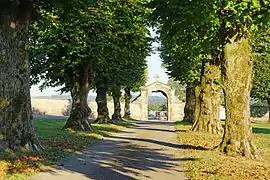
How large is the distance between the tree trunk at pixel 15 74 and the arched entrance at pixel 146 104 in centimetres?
5779

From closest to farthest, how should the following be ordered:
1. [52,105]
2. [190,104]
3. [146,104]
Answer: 1. [190,104]
2. [52,105]
3. [146,104]

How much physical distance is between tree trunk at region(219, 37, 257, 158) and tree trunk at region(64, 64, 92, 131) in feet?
41.0

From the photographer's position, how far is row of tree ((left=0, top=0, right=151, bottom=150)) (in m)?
11.8

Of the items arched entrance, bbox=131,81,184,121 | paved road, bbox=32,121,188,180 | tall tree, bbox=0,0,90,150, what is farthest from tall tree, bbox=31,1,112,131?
arched entrance, bbox=131,81,184,121

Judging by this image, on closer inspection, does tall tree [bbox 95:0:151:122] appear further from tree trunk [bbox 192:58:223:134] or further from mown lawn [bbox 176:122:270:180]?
mown lawn [bbox 176:122:270:180]

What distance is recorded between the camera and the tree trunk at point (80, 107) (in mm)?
23281

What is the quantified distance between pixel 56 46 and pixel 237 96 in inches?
470

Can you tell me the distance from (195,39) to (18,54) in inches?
335

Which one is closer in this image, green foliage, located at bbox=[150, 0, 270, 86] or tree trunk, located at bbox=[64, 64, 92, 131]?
green foliage, located at bbox=[150, 0, 270, 86]

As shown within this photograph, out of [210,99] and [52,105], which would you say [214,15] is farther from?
[52,105]

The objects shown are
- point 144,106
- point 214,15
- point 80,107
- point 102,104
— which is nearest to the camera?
point 214,15

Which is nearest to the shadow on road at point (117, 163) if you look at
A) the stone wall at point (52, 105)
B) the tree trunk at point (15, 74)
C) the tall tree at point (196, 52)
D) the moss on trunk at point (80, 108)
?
the tree trunk at point (15, 74)

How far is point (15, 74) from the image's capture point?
12039mm

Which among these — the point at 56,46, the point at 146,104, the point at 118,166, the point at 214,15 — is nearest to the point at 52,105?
the point at 146,104
